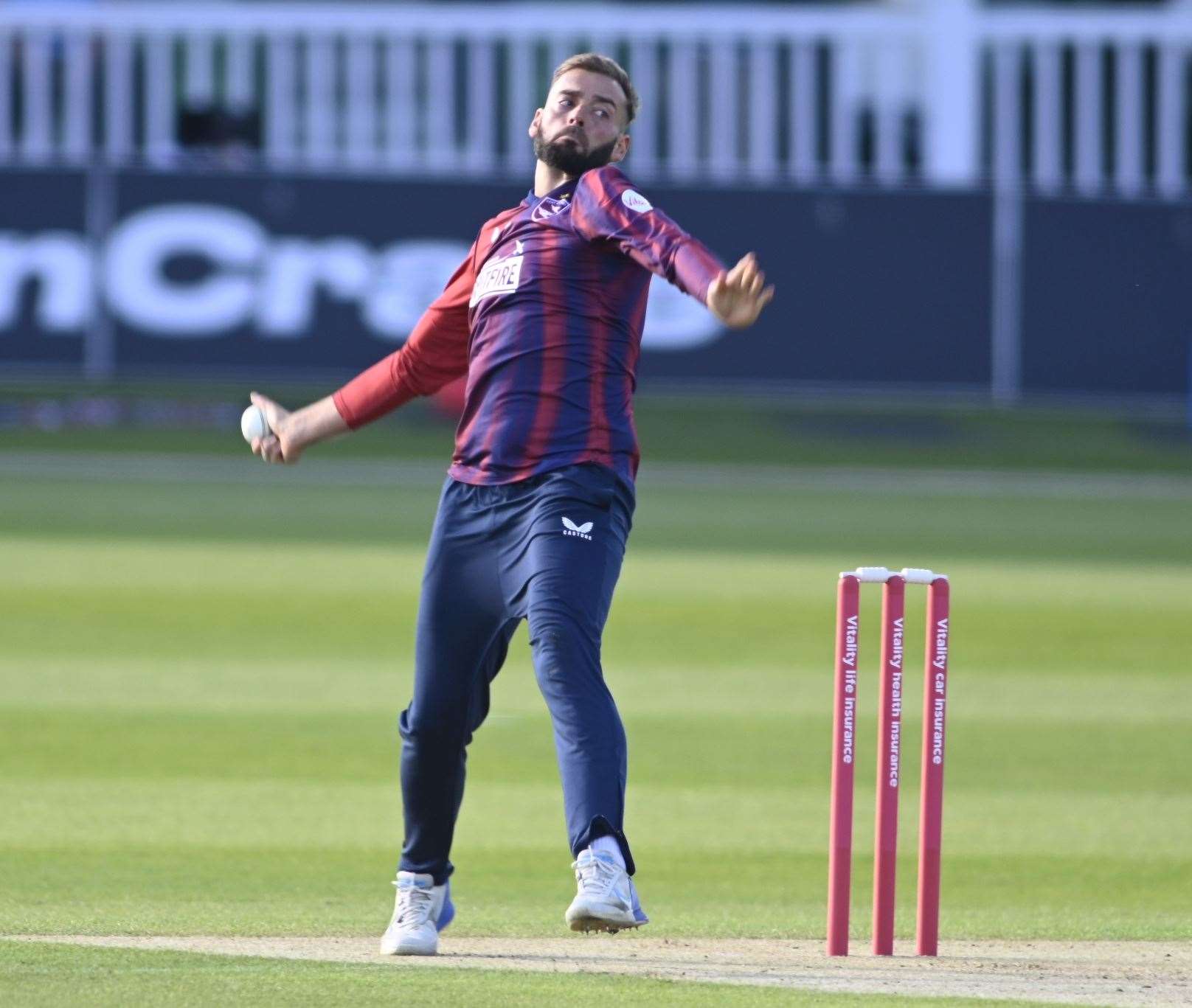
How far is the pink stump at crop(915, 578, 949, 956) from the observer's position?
217 inches

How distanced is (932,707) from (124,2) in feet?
88.6

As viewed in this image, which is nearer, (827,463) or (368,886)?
(368,886)

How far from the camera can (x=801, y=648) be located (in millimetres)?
11930

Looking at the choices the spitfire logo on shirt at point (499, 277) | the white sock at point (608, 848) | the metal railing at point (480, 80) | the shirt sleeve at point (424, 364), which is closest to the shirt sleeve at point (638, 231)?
the spitfire logo on shirt at point (499, 277)

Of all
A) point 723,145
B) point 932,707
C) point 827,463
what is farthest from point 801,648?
point 723,145

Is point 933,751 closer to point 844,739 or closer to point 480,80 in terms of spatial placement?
point 844,739

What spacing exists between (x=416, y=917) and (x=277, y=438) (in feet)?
4.01

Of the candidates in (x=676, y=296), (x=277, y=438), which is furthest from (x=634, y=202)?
(x=676, y=296)

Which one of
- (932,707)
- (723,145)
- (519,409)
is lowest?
(932,707)

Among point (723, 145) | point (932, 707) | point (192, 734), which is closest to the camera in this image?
point (932, 707)

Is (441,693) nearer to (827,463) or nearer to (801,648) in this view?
(801,648)

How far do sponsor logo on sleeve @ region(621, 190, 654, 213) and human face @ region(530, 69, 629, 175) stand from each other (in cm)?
25

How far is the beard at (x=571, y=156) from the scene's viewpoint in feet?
17.9

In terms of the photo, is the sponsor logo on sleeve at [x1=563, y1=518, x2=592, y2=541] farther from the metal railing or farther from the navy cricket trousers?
the metal railing
